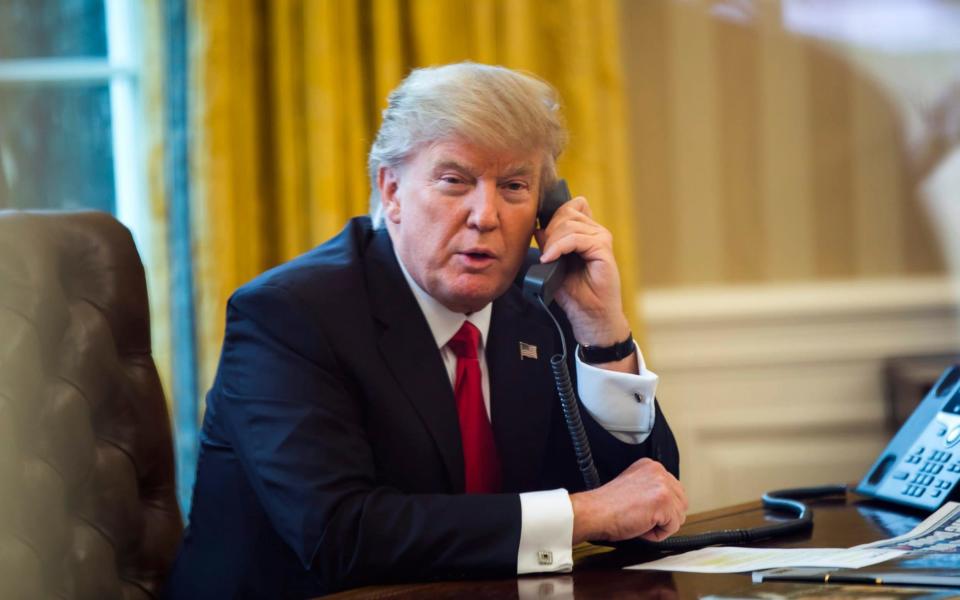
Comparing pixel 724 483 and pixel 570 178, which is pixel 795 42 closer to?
pixel 570 178

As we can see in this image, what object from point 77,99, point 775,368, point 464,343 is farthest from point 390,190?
point 775,368

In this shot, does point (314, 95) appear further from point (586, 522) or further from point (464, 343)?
point (586, 522)

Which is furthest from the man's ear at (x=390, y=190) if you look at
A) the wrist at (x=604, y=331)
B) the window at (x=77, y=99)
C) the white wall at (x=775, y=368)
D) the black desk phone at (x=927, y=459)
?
the white wall at (x=775, y=368)

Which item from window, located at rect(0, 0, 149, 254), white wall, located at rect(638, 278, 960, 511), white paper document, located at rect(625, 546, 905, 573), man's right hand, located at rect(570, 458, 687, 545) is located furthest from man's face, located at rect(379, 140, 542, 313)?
white wall, located at rect(638, 278, 960, 511)

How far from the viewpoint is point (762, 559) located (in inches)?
58.0

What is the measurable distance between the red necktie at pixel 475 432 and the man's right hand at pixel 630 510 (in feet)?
1.02

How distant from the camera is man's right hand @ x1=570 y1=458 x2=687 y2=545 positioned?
157 centimetres

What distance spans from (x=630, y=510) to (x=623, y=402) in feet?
1.20

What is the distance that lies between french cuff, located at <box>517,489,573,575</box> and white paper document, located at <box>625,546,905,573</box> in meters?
0.09

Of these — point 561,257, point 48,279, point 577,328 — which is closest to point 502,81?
point 561,257

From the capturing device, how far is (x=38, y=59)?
3.08 m

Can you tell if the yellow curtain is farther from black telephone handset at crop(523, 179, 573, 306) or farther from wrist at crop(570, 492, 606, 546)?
wrist at crop(570, 492, 606, 546)

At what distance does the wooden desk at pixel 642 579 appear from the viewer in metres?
1.34

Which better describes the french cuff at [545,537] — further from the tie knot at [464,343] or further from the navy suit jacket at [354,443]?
the tie knot at [464,343]
